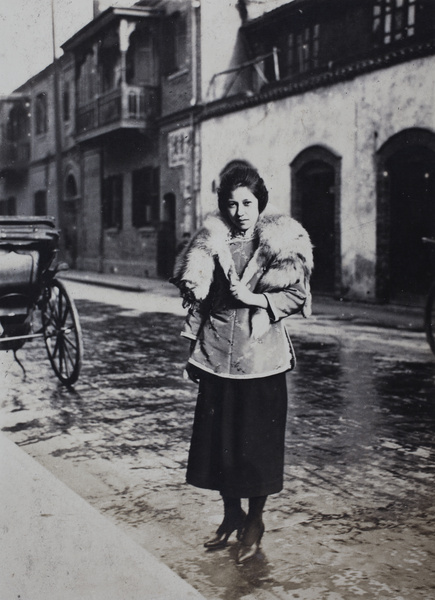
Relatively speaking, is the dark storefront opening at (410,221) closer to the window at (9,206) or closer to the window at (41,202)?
the window at (41,202)

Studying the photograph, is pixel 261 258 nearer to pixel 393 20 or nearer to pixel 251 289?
pixel 251 289

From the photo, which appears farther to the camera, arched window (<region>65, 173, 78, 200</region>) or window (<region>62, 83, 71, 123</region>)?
window (<region>62, 83, 71, 123</region>)

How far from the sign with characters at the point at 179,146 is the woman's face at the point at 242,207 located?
18.2 metres

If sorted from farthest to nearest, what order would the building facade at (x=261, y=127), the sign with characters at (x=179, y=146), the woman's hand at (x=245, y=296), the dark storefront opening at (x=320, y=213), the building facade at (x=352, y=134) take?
the sign with characters at (x=179, y=146) < the dark storefront opening at (x=320, y=213) < the building facade at (x=261, y=127) < the building facade at (x=352, y=134) < the woman's hand at (x=245, y=296)

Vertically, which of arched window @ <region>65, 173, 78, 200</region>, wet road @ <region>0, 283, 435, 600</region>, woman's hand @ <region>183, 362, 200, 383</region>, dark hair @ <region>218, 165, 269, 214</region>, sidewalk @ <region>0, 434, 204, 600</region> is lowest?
wet road @ <region>0, 283, 435, 600</region>

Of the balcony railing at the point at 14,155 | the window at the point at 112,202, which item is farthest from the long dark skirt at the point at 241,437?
the balcony railing at the point at 14,155

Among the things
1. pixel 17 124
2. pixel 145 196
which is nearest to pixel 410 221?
pixel 145 196

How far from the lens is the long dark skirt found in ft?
10.5

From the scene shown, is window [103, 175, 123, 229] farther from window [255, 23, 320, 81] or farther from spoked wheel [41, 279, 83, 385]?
spoked wheel [41, 279, 83, 385]

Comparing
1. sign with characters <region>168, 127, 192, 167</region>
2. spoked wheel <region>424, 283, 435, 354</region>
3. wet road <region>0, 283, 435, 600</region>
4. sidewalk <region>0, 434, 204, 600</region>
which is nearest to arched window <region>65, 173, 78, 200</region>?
sign with characters <region>168, 127, 192, 167</region>

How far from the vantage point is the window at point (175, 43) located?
21.5 m

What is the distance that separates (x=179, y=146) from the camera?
2161cm

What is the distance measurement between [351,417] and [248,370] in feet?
8.88

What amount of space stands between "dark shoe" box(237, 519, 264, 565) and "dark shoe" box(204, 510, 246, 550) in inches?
3.1
